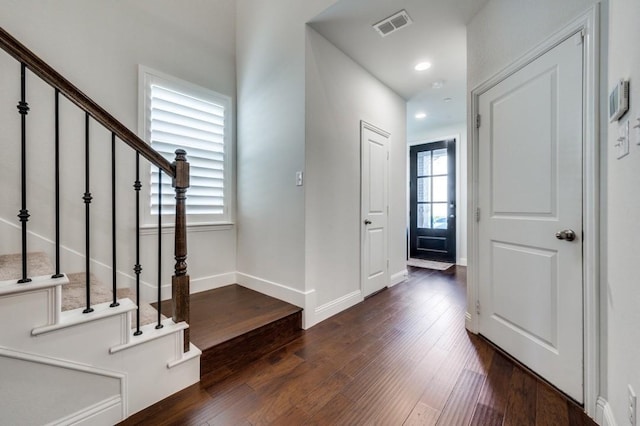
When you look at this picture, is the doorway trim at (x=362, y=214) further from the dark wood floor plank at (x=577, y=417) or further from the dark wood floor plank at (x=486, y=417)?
the dark wood floor plank at (x=577, y=417)

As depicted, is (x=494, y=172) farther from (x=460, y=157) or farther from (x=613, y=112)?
(x=460, y=157)

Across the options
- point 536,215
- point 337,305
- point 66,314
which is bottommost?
point 337,305

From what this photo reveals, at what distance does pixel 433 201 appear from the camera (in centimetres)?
533

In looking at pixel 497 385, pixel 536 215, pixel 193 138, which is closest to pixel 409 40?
pixel 536 215

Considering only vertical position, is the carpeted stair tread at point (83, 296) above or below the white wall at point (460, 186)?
below

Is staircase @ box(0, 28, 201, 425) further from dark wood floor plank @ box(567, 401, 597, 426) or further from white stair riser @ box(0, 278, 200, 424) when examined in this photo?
dark wood floor plank @ box(567, 401, 597, 426)

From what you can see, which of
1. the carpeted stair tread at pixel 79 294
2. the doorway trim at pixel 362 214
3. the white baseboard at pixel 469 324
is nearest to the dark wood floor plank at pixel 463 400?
the white baseboard at pixel 469 324

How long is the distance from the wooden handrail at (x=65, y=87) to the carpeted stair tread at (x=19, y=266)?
78 centimetres

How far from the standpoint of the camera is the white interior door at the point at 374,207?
3043mm

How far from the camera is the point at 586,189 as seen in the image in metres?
1.40

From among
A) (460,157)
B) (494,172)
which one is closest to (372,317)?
(494,172)

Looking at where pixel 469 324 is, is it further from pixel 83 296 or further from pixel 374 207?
pixel 83 296

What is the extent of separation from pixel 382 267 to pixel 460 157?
305cm

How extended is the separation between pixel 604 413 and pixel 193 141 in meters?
3.42
